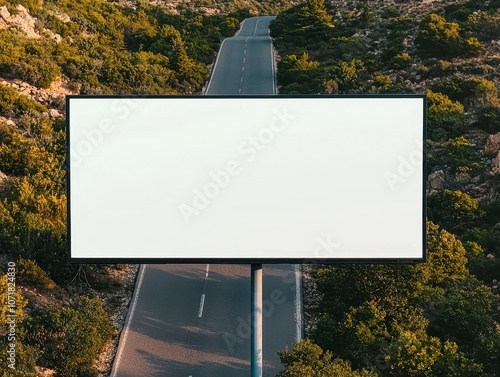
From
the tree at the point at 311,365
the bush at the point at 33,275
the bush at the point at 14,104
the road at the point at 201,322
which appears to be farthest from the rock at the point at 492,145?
the bush at the point at 14,104

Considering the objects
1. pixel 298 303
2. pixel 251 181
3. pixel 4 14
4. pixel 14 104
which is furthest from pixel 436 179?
pixel 4 14

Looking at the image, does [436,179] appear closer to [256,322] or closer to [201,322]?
[201,322]

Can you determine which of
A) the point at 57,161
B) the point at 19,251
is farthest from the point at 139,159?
the point at 57,161

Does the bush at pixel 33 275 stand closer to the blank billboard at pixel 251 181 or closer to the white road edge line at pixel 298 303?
the white road edge line at pixel 298 303

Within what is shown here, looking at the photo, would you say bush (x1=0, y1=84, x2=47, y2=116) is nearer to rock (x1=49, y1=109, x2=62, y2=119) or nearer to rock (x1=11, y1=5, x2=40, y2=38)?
rock (x1=49, y1=109, x2=62, y2=119)

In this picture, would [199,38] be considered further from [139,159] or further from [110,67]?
[139,159]

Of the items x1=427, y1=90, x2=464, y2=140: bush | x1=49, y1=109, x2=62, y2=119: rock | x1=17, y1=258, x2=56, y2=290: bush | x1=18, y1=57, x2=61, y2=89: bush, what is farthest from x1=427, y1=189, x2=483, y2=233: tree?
x1=18, y1=57, x2=61, y2=89: bush
